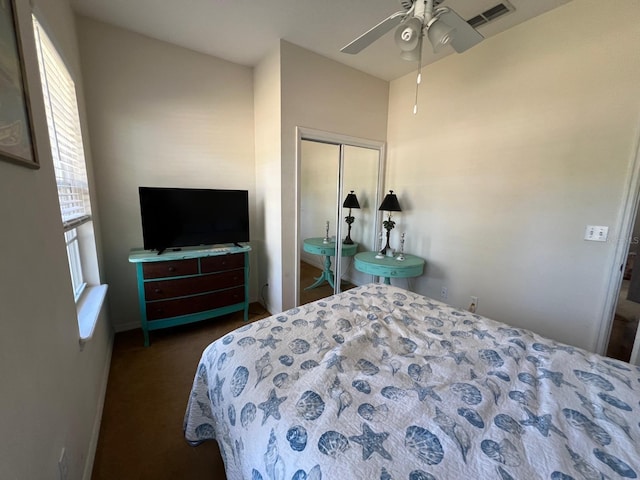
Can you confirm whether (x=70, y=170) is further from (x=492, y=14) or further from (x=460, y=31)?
(x=492, y=14)

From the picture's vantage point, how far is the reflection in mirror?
2.86m

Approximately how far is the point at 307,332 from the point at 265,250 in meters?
1.82

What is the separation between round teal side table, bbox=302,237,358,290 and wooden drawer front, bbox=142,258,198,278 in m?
1.13

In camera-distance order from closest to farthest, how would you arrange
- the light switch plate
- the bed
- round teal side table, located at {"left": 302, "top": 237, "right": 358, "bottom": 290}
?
the bed → the light switch plate → round teal side table, located at {"left": 302, "top": 237, "right": 358, "bottom": 290}

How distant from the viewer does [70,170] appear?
1.67 m

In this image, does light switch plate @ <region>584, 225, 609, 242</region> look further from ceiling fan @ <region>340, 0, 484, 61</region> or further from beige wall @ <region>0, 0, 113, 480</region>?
beige wall @ <region>0, 0, 113, 480</region>

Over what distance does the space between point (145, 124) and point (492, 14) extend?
10.0ft

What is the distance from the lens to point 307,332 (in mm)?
1289

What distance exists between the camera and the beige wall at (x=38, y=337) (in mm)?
687

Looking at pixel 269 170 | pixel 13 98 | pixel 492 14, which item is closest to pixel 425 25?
pixel 492 14

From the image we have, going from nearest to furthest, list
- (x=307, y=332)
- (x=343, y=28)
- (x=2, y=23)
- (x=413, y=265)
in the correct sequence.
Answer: (x=2, y=23) → (x=307, y=332) → (x=343, y=28) → (x=413, y=265)

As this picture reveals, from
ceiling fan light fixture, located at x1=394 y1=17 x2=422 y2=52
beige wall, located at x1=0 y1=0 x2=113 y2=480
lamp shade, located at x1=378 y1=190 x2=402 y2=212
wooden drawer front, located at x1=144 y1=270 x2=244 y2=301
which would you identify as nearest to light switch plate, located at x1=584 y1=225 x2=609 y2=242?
lamp shade, located at x1=378 y1=190 x2=402 y2=212

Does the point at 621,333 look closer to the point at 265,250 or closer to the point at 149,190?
the point at 265,250

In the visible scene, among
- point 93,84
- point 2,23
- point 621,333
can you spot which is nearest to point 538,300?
point 621,333
